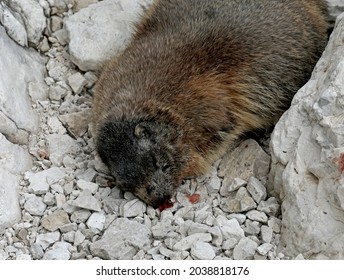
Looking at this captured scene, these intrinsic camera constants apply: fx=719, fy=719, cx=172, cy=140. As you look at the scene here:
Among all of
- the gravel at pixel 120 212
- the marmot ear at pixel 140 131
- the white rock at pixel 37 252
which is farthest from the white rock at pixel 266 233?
the white rock at pixel 37 252

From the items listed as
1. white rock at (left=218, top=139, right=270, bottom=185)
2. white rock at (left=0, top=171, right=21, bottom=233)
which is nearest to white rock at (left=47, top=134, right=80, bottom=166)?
white rock at (left=0, top=171, right=21, bottom=233)

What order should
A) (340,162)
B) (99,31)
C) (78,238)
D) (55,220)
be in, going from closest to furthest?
1. (340,162)
2. (78,238)
3. (55,220)
4. (99,31)

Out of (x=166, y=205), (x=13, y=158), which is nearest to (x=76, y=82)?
(x=13, y=158)

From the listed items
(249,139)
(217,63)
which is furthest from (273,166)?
(217,63)

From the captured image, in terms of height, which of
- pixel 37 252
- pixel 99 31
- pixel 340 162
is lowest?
pixel 37 252

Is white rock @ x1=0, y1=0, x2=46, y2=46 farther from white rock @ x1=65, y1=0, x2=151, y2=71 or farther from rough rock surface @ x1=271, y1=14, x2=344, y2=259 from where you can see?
rough rock surface @ x1=271, y1=14, x2=344, y2=259

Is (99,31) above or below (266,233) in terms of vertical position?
above

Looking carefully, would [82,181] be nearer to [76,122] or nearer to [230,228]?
[76,122]

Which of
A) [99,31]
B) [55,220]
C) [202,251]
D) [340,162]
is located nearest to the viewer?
[340,162]
